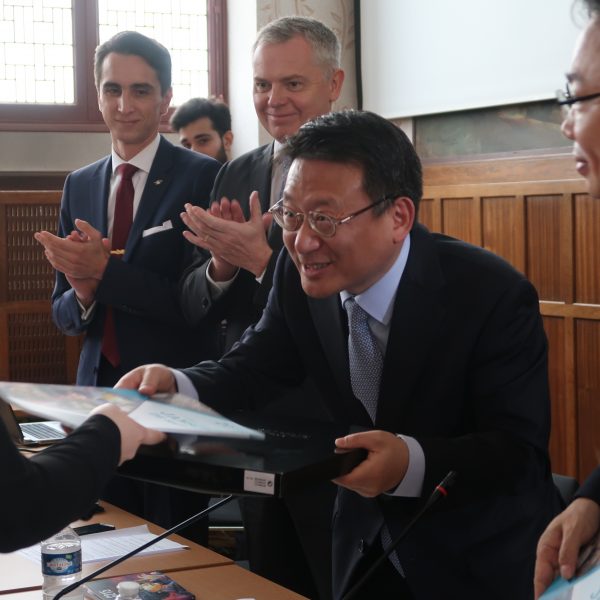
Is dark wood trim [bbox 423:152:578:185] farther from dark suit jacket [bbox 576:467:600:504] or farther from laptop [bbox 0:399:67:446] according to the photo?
dark suit jacket [bbox 576:467:600:504]

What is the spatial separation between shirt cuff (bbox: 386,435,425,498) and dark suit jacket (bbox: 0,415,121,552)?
1.82 ft

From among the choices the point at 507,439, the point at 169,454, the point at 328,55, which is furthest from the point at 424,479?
the point at 328,55

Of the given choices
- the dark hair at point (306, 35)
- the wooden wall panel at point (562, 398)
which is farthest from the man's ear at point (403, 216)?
the wooden wall panel at point (562, 398)

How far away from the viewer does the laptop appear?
282 cm

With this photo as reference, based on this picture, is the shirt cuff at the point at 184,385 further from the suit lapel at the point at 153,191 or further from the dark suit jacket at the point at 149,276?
the suit lapel at the point at 153,191

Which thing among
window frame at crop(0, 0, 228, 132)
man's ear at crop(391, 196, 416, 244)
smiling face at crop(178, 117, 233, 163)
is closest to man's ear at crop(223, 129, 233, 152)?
smiling face at crop(178, 117, 233, 163)

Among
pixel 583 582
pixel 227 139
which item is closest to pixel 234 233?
pixel 583 582

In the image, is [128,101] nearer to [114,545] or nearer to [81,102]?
[114,545]

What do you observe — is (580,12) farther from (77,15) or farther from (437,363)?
(77,15)

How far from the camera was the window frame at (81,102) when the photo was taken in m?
4.95

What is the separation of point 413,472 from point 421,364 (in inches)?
9.7

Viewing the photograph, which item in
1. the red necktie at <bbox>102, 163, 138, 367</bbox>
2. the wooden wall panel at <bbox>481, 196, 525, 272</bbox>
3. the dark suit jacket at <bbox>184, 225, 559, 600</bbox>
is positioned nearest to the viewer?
the dark suit jacket at <bbox>184, 225, 559, 600</bbox>

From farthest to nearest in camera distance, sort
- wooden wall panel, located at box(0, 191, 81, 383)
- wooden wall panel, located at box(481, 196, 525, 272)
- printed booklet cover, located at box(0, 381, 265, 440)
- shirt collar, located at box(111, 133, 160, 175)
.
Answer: wooden wall panel, located at box(0, 191, 81, 383), wooden wall panel, located at box(481, 196, 525, 272), shirt collar, located at box(111, 133, 160, 175), printed booklet cover, located at box(0, 381, 265, 440)

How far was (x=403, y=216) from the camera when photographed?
6.37ft
